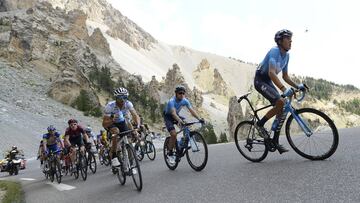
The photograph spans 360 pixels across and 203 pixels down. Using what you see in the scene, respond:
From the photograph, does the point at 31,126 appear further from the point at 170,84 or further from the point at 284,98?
the point at 170,84

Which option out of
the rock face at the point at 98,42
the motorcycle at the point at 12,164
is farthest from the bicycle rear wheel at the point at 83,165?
the rock face at the point at 98,42

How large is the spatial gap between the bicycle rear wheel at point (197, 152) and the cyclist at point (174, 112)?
53 cm

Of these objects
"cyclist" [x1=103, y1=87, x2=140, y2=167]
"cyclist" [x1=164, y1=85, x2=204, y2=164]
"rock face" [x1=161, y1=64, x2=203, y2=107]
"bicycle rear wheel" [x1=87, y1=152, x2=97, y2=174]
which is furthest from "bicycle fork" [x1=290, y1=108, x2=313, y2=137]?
"rock face" [x1=161, y1=64, x2=203, y2=107]

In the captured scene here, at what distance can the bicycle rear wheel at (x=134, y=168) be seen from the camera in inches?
382

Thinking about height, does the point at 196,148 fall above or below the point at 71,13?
below

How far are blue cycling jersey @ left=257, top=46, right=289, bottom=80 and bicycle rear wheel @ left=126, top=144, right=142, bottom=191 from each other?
338 centimetres

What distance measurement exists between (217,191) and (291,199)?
1.87 m

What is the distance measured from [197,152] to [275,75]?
10.5 feet

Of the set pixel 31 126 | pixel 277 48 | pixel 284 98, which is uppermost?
pixel 31 126

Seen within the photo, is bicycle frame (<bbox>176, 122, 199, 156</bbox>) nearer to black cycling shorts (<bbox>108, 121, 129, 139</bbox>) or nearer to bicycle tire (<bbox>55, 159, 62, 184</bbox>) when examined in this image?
black cycling shorts (<bbox>108, 121, 129, 139</bbox>)

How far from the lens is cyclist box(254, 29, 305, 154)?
29.0ft

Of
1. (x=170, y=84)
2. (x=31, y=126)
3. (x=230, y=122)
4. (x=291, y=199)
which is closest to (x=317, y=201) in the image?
(x=291, y=199)

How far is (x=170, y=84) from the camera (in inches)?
5699

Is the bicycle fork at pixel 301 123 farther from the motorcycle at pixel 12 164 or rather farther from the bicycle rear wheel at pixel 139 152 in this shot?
the motorcycle at pixel 12 164
